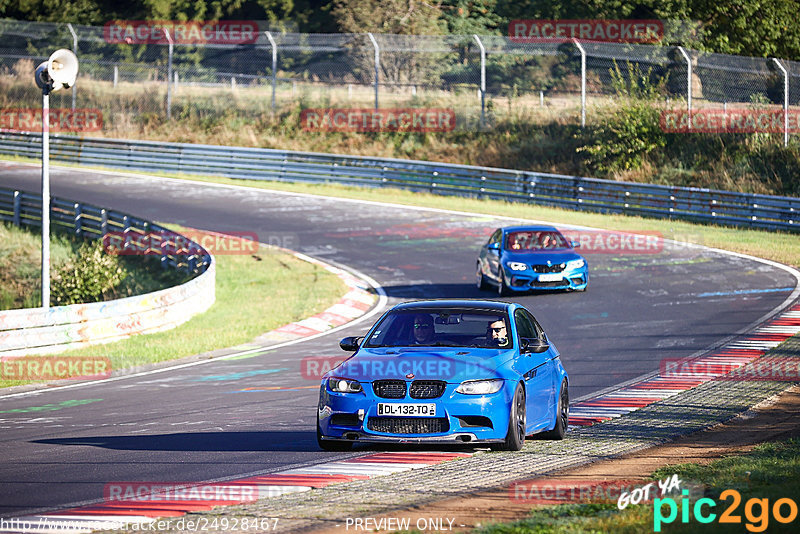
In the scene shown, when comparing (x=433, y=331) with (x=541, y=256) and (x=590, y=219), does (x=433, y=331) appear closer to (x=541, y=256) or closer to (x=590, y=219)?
(x=541, y=256)

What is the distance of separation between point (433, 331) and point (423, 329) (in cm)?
10

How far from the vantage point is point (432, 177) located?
39.3 metres

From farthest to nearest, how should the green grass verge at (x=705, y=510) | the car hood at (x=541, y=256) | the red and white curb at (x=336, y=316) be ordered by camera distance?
the car hood at (x=541, y=256) → the red and white curb at (x=336, y=316) → the green grass verge at (x=705, y=510)

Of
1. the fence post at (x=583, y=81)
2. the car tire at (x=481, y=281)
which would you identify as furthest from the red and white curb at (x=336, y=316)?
the fence post at (x=583, y=81)

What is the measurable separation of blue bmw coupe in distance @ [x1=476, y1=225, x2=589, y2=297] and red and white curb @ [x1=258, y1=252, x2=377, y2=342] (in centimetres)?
259

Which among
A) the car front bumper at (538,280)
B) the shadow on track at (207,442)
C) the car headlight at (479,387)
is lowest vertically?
the car front bumper at (538,280)

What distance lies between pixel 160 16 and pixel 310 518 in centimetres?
7125

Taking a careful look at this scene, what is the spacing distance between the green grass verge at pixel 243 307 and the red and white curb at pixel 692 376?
7.57 metres

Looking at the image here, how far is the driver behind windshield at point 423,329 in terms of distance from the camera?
10500 millimetres

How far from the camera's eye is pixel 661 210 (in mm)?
34281

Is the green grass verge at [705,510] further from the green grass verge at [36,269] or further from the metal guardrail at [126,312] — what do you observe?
the green grass verge at [36,269]

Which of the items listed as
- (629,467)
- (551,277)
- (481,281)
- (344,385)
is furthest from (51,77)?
(629,467)

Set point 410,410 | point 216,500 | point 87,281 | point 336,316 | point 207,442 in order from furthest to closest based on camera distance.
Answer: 1. point 87,281
2. point 336,316
3. point 207,442
4. point 410,410
5. point 216,500

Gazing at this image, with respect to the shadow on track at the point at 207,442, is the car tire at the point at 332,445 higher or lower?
higher
